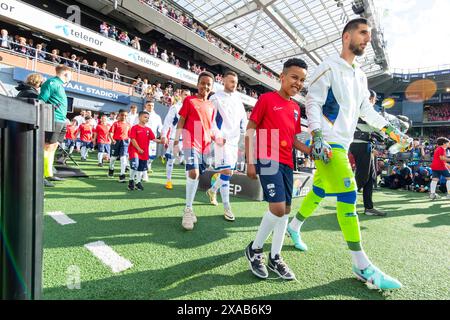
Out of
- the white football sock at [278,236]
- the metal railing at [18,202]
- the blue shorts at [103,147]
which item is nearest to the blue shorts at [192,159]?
the white football sock at [278,236]

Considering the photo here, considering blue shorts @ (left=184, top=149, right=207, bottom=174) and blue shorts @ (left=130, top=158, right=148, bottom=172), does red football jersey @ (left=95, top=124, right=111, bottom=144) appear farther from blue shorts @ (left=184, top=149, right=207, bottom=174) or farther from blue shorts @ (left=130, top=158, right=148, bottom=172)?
blue shorts @ (left=184, top=149, right=207, bottom=174)

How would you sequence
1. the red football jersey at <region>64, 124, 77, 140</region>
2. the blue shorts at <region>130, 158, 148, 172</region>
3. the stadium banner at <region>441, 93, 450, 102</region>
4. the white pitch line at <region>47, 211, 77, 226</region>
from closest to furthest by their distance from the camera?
1. the white pitch line at <region>47, 211, 77, 226</region>
2. the blue shorts at <region>130, 158, 148, 172</region>
3. the red football jersey at <region>64, 124, 77, 140</region>
4. the stadium banner at <region>441, 93, 450, 102</region>

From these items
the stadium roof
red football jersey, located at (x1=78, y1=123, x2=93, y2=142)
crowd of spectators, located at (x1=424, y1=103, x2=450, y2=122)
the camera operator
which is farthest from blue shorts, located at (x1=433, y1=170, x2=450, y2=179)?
crowd of spectators, located at (x1=424, y1=103, x2=450, y2=122)

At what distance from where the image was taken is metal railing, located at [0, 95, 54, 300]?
3.10 feet

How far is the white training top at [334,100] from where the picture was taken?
2.18m

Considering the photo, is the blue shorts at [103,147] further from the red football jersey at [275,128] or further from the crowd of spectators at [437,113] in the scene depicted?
the crowd of spectators at [437,113]

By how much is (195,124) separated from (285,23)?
77.0 ft

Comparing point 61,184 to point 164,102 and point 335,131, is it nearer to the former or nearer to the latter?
point 335,131

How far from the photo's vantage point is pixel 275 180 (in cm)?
206

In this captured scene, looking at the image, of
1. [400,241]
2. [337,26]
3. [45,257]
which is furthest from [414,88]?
[45,257]

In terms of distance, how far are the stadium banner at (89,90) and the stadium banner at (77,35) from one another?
3035 mm

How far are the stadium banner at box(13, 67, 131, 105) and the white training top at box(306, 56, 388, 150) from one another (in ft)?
45.7

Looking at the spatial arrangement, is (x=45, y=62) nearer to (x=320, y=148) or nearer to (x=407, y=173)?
(x=320, y=148)
